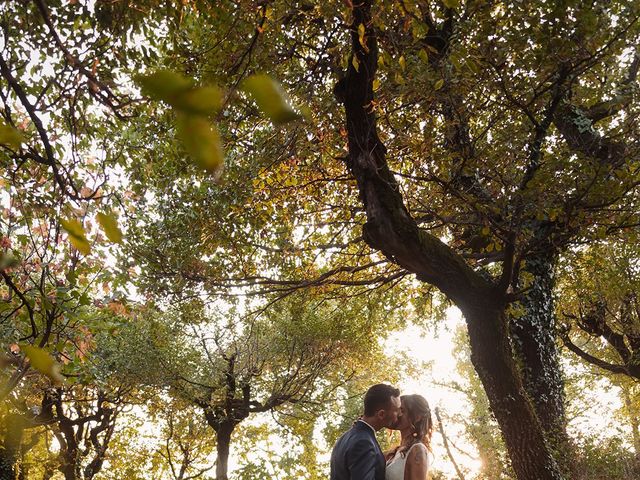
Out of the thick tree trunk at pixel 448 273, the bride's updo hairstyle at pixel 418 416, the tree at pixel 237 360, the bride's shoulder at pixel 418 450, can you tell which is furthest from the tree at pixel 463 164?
the tree at pixel 237 360

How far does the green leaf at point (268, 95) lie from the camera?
0.65 metres

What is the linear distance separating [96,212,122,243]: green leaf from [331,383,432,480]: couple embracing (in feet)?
12.0

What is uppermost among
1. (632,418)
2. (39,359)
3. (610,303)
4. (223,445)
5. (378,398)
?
(632,418)

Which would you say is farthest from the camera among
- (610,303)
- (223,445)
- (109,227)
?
(223,445)

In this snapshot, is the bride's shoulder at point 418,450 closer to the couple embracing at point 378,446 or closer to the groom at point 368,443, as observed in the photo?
the couple embracing at point 378,446

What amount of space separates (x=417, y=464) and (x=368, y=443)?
666 millimetres

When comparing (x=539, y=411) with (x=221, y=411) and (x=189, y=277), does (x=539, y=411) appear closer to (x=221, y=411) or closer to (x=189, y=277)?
(x=189, y=277)

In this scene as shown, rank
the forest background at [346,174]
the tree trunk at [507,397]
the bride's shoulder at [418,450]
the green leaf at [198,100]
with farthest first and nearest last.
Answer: the tree trunk at [507,397] → the bride's shoulder at [418,450] → the forest background at [346,174] → the green leaf at [198,100]

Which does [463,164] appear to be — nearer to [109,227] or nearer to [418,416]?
[418,416]

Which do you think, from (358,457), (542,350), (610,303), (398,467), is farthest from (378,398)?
(610,303)

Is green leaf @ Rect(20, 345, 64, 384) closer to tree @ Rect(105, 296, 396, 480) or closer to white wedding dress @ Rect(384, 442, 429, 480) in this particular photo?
white wedding dress @ Rect(384, 442, 429, 480)

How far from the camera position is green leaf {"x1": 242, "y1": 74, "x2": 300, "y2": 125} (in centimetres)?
65

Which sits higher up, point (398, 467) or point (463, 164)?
point (463, 164)

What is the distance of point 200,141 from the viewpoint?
2.14ft
